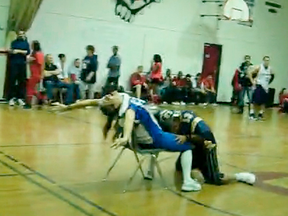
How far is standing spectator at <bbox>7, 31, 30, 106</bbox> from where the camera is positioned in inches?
448

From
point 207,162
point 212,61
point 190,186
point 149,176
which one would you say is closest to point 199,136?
point 207,162

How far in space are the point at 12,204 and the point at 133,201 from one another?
3.51ft

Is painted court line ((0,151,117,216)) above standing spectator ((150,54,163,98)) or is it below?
below

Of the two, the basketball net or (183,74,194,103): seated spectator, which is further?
the basketball net

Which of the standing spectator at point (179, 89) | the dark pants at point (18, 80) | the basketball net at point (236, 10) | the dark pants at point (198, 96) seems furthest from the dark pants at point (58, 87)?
the basketball net at point (236, 10)

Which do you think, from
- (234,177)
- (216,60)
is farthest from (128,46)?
(234,177)

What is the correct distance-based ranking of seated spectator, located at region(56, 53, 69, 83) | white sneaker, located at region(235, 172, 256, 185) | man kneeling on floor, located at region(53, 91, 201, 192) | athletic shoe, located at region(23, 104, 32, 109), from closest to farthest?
man kneeling on floor, located at region(53, 91, 201, 192), white sneaker, located at region(235, 172, 256, 185), athletic shoe, located at region(23, 104, 32, 109), seated spectator, located at region(56, 53, 69, 83)

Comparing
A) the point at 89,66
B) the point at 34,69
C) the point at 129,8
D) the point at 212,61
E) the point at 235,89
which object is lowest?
the point at 235,89

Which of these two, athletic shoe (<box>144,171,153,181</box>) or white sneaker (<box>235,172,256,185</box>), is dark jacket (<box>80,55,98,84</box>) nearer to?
athletic shoe (<box>144,171,153,181</box>)

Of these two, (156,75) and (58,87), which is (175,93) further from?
(58,87)

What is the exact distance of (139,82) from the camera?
1496 centimetres

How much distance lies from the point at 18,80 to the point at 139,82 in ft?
14.4

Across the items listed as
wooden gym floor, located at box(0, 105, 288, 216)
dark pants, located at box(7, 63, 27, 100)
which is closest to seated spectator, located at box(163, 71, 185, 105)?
dark pants, located at box(7, 63, 27, 100)

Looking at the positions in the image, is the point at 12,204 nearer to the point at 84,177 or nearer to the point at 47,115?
the point at 84,177
